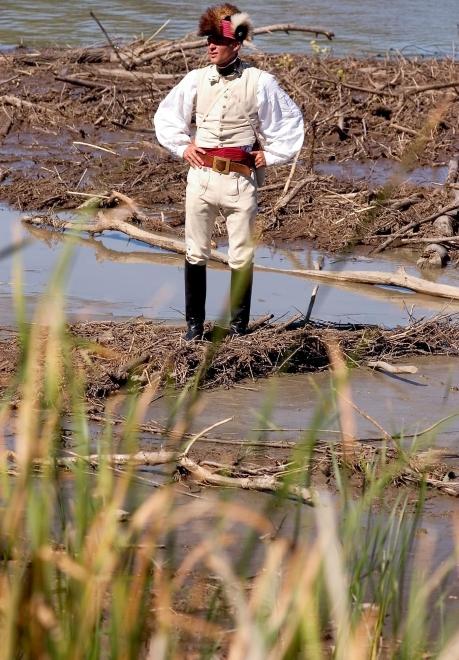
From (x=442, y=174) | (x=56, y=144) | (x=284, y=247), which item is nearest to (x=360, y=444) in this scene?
(x=284, y=247)

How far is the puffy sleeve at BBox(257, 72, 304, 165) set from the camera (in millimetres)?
6801


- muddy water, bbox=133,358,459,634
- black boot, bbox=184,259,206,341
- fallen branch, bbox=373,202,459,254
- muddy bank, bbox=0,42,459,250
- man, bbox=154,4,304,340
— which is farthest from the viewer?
muddy bank, bbox=0,42,459,250

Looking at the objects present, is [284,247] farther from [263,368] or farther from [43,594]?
[43,594]

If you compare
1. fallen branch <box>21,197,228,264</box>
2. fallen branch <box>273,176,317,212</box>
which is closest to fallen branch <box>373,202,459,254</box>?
fallen branch <box>273,176,317,212</box>

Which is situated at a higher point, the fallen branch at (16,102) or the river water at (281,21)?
the fallen branch at (16,102)

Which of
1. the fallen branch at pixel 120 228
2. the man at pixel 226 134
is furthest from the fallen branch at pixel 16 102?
the man at pixel 226 134

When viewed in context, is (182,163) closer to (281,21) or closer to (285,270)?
(285,270)

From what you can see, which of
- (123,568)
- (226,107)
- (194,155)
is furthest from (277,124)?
(123,568)

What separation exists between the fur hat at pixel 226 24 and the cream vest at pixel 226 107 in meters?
0.20

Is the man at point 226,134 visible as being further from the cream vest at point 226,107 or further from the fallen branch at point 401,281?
the fallen branch at point 401,281

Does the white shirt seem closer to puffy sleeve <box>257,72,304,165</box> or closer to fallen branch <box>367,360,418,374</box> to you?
puffy sleeve <box>257,72,304,165</box>

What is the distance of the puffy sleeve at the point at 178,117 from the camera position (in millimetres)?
6840

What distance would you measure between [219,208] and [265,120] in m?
0.55

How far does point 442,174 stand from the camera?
12883 millimetres
